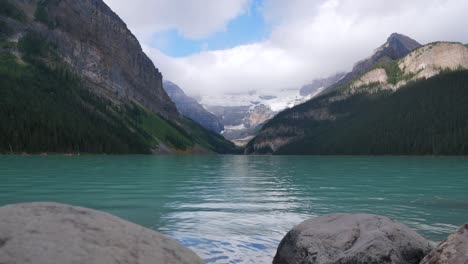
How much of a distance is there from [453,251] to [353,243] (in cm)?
Answer: 355

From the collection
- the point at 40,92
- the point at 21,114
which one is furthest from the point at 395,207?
the point at 40,92

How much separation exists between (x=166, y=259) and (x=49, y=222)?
267cm

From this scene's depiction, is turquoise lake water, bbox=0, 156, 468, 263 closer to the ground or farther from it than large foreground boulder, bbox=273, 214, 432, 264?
closer to the ground

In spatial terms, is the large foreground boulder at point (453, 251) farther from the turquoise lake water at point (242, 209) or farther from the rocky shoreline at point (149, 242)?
the turquoise lake water at point (242, 209)

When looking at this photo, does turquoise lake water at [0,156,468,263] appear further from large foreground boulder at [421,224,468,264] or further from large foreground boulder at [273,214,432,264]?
large foreground boulder at [421,224,468,264]

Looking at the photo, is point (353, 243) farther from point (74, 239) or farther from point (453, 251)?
point (74, 239)

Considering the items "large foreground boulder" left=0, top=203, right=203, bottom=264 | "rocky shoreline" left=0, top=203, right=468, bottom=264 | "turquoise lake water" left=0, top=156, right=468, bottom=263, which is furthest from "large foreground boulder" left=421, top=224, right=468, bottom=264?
"turquoise lake water" left=0, top=156, right=468, bottom=263

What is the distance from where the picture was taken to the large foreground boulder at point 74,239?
7441 millimetres

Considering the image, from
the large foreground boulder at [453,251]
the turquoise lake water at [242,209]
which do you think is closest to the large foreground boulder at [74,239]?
the large foreground boulder at [453,251]

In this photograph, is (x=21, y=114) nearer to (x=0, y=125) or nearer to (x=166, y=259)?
(x=0, y=125)

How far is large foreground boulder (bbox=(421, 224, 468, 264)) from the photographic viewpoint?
337 inches

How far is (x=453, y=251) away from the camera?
884 centimetres

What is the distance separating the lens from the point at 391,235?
11.9 meters

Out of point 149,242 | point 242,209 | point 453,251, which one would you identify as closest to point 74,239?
point 149,242
